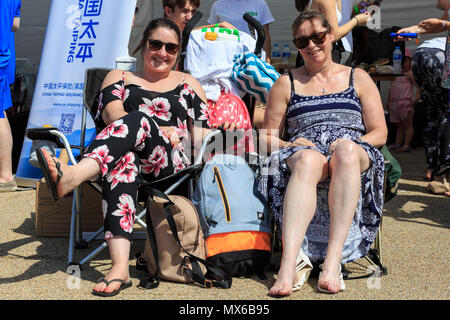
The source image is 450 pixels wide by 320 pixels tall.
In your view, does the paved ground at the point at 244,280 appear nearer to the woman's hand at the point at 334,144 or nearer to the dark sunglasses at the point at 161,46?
the woman's hand at the point at 334,144

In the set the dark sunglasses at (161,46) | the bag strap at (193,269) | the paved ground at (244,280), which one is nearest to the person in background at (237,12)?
the dark sunglasses at (161,46)

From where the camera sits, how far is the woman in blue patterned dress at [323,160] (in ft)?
8.66

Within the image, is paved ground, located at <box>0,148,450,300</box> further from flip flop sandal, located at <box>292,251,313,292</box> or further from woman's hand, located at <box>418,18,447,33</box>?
woman's hand, located at <box>418,18,447,33</box>

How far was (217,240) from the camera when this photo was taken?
2787 millimetres

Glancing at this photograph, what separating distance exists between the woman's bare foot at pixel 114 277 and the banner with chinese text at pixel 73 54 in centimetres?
203

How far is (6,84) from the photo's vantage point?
4.92 m

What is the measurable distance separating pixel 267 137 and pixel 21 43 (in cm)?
514

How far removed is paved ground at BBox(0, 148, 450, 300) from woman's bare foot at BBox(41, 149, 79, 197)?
0.45 meters

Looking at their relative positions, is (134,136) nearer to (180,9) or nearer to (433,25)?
(180,9)

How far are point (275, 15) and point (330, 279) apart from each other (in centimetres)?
538

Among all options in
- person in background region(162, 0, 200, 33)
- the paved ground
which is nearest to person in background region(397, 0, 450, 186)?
the paved ground

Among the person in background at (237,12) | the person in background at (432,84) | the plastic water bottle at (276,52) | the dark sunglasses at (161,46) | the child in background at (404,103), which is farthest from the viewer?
the child in background at (404,103)

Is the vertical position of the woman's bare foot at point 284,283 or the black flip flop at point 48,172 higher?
the black flip flop at point 48,172

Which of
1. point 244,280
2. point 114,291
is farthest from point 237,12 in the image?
point 114,291
